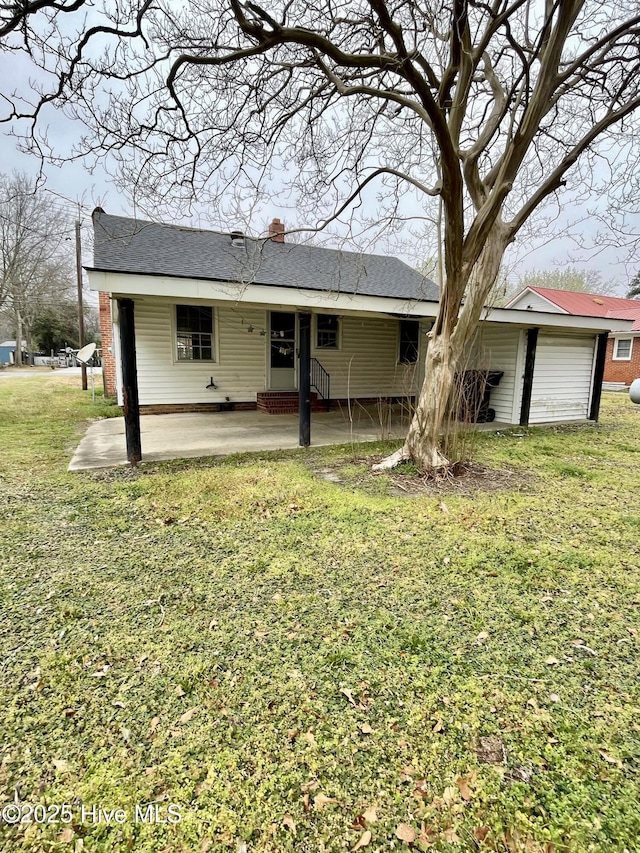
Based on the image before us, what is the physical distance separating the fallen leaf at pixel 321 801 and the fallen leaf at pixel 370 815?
0.38ft

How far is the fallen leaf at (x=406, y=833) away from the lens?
143cm

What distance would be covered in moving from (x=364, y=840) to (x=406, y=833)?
0.15 meters

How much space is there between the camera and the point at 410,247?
7.69 meters

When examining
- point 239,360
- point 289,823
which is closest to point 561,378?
point 239,360

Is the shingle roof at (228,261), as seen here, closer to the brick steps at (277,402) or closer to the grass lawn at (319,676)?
the brick steps at (277,402)

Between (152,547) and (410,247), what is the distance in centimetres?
659

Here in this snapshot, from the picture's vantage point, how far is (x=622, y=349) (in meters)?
21.1

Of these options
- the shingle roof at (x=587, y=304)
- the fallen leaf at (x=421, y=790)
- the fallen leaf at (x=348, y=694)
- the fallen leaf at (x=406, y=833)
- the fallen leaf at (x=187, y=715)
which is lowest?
the fallen leaf at (x=348, y=694)

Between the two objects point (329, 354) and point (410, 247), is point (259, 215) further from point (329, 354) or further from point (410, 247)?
point (329, 354)

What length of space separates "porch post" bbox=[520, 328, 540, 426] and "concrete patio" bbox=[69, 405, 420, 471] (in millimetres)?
2772

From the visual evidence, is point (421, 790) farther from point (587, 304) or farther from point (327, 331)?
point (587, 304)

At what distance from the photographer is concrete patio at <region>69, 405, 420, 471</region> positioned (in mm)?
6535

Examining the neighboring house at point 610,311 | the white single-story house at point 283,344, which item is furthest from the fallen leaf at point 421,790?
the neighboring house at point 610,311

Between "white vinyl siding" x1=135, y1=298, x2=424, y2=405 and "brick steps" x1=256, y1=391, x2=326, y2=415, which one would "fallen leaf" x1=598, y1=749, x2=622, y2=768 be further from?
"brick steps" x1=256, y1=391, x2=326, y2=415
